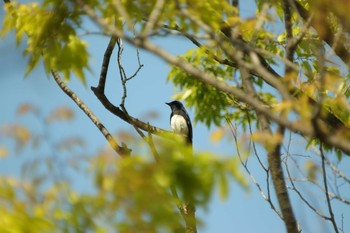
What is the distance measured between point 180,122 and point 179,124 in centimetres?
6

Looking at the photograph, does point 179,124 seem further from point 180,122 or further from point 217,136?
point 217,136

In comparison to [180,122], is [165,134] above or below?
below

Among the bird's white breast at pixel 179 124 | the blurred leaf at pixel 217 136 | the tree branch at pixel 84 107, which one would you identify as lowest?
the blurred leaf at pixel 217 136

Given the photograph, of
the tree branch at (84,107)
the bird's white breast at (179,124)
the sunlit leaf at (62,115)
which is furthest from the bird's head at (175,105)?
the sunlit leaf at (62,115)

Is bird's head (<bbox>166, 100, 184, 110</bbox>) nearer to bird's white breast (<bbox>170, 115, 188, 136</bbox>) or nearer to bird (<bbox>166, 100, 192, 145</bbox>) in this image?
bird (<bbox>166, 100, 192, 145</bbox>)

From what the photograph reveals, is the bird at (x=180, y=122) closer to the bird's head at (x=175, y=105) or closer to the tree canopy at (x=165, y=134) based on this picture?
the bird's head at (x=175, y=105)

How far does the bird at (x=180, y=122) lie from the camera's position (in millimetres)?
11680

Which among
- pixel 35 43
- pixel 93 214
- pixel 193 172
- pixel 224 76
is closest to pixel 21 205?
pixel 93 214

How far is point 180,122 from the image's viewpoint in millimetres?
11875

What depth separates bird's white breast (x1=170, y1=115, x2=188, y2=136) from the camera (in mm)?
11664

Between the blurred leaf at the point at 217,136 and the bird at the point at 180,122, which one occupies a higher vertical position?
the bird at the point at 180,122

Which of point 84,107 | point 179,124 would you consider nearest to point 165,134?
point 84,107

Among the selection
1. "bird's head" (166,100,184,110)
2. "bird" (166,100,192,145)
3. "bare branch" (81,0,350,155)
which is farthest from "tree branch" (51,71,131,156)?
"bird's head" (166,100,184,110)

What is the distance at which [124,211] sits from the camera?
2.66m
